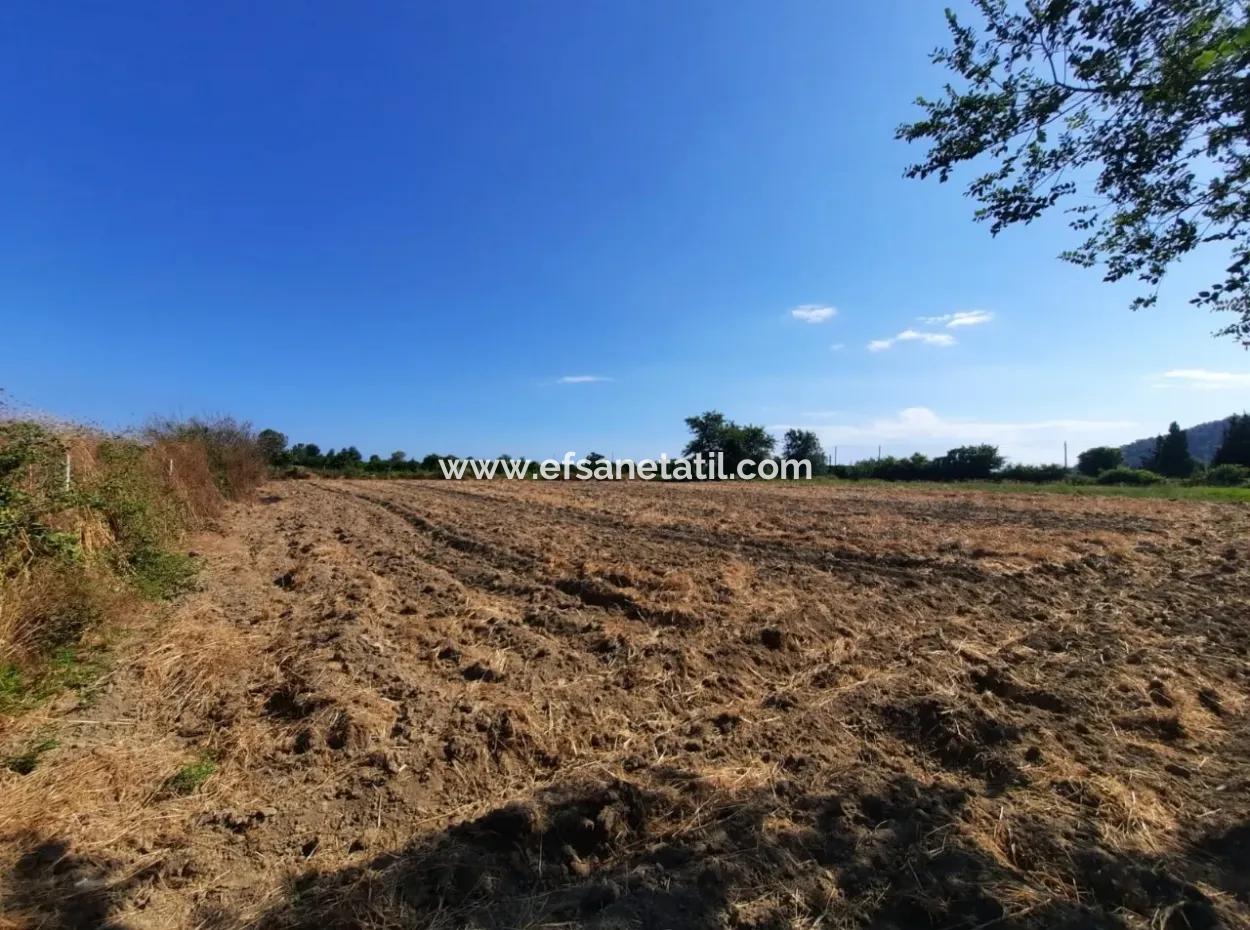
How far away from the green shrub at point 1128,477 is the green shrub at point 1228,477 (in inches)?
108

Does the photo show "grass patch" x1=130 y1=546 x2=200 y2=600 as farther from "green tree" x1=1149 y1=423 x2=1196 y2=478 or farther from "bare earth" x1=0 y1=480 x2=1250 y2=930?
"green tree" x1=1149 y1=423 x2=1196 y2=478

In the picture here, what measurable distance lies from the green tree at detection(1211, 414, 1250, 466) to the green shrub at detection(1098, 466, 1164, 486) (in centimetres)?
1184

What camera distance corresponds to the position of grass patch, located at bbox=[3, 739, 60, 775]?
2791 millimetres

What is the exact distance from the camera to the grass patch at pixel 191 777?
2.77 metres

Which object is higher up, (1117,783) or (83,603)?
(83,603)

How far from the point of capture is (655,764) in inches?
117

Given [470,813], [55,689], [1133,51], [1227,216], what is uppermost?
[1133,51]

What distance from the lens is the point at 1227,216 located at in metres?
3.46

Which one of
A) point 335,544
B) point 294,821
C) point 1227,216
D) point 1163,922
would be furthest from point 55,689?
point 1227,216

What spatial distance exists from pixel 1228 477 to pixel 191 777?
6028cm

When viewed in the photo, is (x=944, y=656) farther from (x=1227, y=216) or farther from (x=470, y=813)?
(x=470, y=813)

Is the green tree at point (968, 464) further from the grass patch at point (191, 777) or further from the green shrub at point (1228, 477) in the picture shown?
the grass patch at point (191, 777)

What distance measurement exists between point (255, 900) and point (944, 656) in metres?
4.60

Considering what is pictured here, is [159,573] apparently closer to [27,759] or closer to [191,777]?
[27,759]
